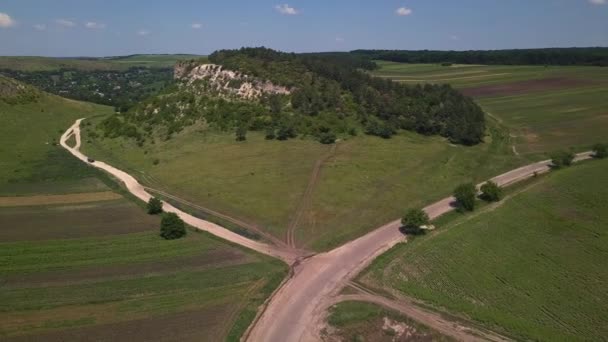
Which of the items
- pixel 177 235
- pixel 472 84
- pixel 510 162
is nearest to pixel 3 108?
pixel 177 235

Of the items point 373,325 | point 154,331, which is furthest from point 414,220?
point 154,331

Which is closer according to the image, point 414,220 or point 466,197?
point 414,220

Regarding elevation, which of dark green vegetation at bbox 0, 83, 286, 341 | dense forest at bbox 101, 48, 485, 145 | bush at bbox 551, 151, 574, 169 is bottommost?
dark green vegetation at bbox 0, 83, 286, 341

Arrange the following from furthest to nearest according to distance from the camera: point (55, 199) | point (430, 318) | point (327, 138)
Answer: point (327, 138) < point (55, 199) < point (430, 318)

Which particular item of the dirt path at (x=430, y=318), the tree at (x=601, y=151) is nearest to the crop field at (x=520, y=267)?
the dirt path at (x=430, y=318)

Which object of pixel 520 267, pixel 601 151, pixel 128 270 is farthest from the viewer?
pixel 601 151

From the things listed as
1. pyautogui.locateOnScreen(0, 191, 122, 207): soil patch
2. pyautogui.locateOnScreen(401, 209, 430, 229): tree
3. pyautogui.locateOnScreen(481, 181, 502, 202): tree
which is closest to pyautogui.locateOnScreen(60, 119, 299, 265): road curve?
pyautogui.locateOnScreen(0, 191, 122, 207): soil patch

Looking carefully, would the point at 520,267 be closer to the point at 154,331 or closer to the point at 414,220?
the point at 414,220

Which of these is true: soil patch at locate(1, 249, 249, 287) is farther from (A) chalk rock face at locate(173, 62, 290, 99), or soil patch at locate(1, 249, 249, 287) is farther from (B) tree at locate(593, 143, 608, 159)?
(A) chalk rock face at locate(173, 62, 290, 99)
